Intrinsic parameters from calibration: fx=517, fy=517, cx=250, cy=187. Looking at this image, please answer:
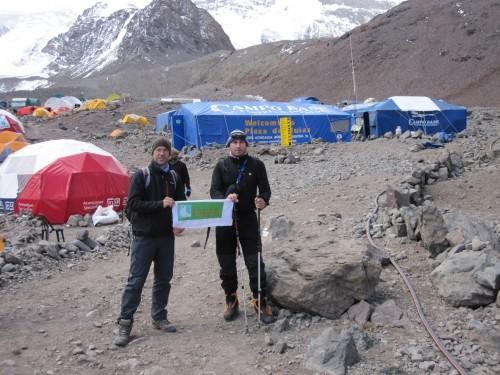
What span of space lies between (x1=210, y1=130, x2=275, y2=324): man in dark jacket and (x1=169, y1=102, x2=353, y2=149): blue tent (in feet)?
54.2

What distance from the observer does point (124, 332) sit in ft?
14.4

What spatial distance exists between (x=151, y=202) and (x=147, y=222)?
20 cm

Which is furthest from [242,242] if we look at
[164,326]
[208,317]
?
[164,326]

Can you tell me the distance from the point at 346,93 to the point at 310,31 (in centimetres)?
11827

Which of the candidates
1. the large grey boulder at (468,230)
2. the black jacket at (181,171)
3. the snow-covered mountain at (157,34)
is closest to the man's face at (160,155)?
the black jacket at (181,171)

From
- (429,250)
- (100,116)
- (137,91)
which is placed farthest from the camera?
(137,91)

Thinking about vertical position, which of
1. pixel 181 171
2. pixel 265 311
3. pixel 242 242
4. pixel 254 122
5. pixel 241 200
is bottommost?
pixel 265 311

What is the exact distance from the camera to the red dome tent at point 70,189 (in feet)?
34.7

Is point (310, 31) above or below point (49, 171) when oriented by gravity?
above

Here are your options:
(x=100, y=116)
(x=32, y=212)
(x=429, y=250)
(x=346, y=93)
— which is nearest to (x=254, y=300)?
(x=429, y=250)

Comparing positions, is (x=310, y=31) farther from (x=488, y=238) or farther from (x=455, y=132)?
(x=488, y=238)

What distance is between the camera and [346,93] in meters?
52.7

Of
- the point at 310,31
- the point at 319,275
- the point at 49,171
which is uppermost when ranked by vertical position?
the point at 310,31

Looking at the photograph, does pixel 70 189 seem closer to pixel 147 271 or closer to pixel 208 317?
pixel 208 317
